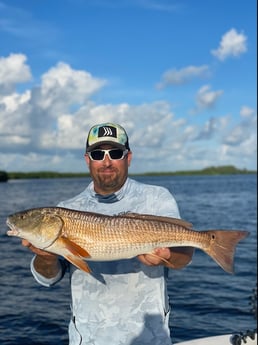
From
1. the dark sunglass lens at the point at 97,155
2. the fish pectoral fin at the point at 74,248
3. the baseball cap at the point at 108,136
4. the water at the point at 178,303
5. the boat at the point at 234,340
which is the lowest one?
the water at the point at 178,303

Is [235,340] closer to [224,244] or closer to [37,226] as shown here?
[224,244]

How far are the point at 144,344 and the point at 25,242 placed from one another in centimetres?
132

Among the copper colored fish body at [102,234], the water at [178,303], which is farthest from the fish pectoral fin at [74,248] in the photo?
the water at [178,303]

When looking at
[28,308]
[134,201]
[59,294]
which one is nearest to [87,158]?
[134,201]

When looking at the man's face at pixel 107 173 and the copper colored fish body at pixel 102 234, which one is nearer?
the copper colored fish body at pixel 102 234

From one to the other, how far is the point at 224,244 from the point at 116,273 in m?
0.99

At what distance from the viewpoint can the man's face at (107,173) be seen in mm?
4238

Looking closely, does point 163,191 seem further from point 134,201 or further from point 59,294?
point 59,294

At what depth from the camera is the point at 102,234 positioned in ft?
13.2

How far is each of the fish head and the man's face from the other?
51cm

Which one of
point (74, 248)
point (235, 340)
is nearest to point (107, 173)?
point (74, 248)

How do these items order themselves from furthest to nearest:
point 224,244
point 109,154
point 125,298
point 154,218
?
1. point 109,154
2. point 224,244
3. point 154,218
4. point 125,298

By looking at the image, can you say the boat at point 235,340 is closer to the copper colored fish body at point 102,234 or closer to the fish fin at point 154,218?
the copper colored fish body at point 102,234

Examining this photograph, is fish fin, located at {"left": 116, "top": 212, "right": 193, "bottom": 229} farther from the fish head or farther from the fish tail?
the fish head
